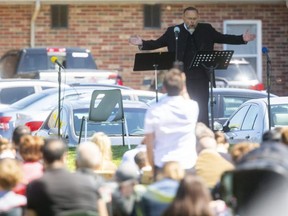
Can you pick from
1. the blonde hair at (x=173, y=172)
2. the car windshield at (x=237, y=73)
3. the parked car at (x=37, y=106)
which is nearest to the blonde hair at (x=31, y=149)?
the blonde hair at (x=173, y=172)

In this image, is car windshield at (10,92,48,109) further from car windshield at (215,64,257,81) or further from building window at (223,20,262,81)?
building window at (223,20,262,81)

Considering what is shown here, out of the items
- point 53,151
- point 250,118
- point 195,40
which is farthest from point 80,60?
point 53,151

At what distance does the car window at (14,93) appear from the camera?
Answer: 25578 mm

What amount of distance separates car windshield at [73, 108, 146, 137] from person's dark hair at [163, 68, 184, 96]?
7.32 meters

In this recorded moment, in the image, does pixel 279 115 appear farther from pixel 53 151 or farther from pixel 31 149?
pixel 53 151

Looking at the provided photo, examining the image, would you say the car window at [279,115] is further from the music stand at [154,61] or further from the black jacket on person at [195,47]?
the music stand at [154,61]

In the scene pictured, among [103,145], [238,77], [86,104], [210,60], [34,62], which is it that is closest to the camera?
[103,145]

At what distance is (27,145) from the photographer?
12.4 metres

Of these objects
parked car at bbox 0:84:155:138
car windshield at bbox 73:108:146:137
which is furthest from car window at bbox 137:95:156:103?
car windshield at bbox 73:108:146:137

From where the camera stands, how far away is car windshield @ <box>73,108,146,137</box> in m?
20.1

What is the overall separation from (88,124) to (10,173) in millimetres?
8591

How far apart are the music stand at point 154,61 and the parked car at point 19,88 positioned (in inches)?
354

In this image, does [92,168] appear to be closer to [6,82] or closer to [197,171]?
[197,171]

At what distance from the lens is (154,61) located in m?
16.5
